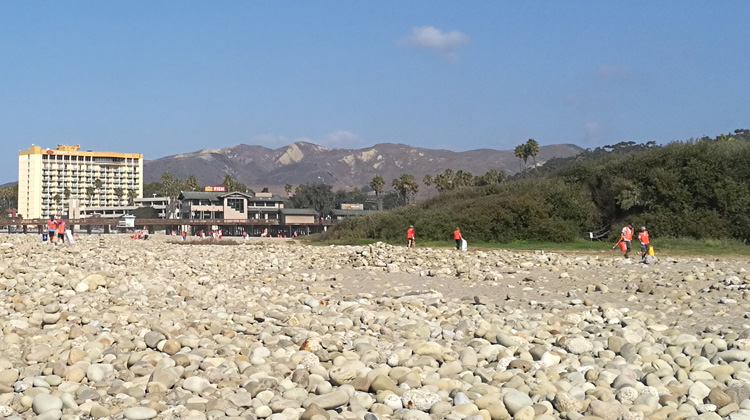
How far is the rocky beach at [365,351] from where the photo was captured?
649cm

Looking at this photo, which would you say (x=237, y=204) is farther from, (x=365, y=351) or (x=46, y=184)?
(x=365, y=351)

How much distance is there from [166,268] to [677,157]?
110 feet

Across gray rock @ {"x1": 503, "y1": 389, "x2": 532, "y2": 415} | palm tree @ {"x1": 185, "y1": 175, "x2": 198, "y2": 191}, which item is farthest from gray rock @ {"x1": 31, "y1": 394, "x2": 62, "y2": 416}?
palm tree @ {"x1": 185, "y1": 175, "x2": 198, "y2": 191}

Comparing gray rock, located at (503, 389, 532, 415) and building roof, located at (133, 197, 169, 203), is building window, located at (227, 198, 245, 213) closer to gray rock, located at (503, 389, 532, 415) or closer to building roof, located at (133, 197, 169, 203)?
building roof, located at (133, 197, 169, 203)

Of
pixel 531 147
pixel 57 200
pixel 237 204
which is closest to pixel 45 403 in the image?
pixel 531 147

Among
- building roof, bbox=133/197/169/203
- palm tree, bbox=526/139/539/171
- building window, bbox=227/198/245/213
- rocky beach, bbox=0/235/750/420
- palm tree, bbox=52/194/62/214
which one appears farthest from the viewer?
palm tree, bbox=52/194/62/214

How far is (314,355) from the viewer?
802cm

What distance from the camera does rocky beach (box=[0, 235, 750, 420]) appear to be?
6492 millimetres

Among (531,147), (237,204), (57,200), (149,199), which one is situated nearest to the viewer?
(531,147)

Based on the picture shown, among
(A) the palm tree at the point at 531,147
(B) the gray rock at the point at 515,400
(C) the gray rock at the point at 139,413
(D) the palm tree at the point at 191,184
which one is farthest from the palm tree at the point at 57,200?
(B) the gray rock at the point at 515,400

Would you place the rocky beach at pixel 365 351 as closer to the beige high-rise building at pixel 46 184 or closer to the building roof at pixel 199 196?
the building roof at pixel 199 196

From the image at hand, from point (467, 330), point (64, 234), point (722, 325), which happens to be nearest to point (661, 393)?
point (467, 330)

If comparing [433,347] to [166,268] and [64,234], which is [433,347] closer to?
[166,268]

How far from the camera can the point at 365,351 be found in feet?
27.7
